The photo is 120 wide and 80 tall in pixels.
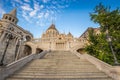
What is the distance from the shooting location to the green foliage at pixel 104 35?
37.4 feet

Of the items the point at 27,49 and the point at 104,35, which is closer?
the point at 104,35

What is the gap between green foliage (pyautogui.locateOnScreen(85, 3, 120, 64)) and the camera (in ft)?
37.4

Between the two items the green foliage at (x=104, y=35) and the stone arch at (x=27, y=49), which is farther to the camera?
the stone arch at (x=27, y=49)

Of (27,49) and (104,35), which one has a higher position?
(104,35)

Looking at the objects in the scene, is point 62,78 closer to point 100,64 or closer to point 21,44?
point 100,64

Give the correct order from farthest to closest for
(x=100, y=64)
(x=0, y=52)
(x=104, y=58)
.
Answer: (x=0, y=52), (x=104, y=58), (x=100, y=64)

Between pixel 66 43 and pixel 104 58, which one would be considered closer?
pixel 104 58

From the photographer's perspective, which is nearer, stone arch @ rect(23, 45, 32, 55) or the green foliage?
the green foliage

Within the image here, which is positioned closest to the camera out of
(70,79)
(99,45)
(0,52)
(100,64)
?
(70,79)

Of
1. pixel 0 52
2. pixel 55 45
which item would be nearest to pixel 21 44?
pixel 0 52

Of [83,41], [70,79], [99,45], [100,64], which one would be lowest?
[70,79]

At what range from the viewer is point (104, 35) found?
41.0 feet

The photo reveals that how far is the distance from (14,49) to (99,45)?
2006 centimetres

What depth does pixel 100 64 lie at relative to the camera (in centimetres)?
837
